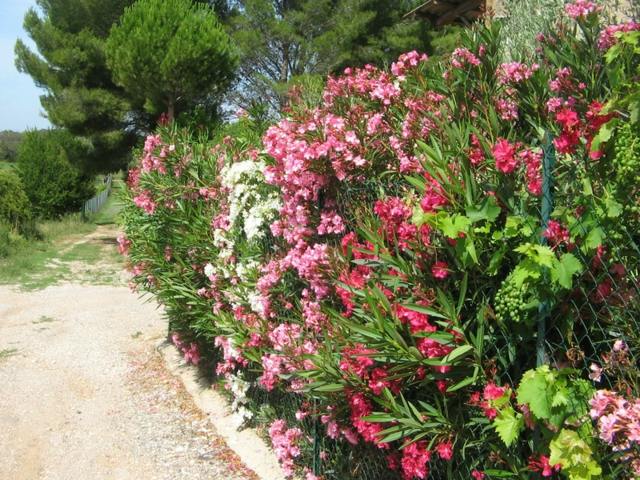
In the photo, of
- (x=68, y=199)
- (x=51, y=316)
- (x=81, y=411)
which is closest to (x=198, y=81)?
(x=51, y=316)

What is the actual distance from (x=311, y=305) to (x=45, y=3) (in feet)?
65.5

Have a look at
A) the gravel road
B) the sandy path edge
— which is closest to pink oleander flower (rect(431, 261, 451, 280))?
the sandy path edge

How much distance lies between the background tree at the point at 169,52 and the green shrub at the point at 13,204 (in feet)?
14.9

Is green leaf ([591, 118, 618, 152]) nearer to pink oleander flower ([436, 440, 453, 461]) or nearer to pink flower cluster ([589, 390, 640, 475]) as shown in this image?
pink flower cluster ([589, 390, 640, 475])

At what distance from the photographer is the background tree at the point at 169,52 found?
14.5 m

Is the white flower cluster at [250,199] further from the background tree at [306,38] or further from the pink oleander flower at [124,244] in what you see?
the background tree at [306,38]

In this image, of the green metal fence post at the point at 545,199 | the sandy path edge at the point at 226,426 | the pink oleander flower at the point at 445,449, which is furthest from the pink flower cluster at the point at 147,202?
the green metal fence post at the point at 545,199

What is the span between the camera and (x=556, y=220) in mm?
1977

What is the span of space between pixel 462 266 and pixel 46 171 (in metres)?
21.9

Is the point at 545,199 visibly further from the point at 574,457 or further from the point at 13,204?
the point at 13,204

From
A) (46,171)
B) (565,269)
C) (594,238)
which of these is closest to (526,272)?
(565,269)

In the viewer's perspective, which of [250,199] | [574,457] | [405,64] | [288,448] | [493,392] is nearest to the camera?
[574,457]

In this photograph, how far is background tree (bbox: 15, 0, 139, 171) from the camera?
1811 cm

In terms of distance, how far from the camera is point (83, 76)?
60.7 feet
